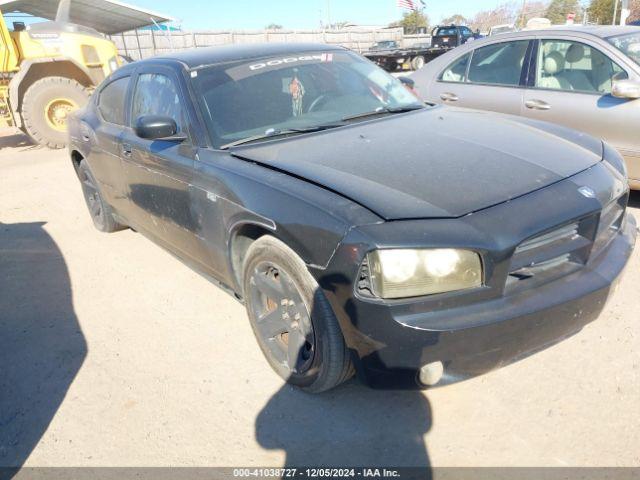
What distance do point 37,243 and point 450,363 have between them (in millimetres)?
4520

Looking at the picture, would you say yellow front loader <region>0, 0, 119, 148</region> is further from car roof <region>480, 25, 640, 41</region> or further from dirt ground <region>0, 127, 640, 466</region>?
car roof <region>480, 25, 640, 41</region>

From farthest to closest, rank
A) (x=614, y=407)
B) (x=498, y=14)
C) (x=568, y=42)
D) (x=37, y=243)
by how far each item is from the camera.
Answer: (x=498, y=14), (x=37, y=243), (x=568, y=42), (x=614, y=407)

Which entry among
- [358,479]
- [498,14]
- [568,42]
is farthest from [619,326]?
[498,14]

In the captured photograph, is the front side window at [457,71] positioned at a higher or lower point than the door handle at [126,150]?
higher

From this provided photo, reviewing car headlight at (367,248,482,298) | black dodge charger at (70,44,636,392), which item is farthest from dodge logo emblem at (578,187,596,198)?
car headlight at (367,248,482,298)

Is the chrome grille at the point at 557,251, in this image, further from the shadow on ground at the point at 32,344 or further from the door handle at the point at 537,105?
the door handle at the point at 537,105

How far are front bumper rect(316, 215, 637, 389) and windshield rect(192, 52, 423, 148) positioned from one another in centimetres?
133

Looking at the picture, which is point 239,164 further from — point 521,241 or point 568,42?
point 568,42

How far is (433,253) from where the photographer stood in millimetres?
1964

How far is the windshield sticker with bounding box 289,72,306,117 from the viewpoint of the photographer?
3.20m

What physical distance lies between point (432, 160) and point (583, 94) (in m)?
2.86

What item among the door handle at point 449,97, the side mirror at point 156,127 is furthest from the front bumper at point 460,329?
the door handle at point 449,97

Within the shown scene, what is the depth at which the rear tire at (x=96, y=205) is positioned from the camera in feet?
15.9

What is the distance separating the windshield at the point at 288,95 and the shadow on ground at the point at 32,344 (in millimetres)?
1635
